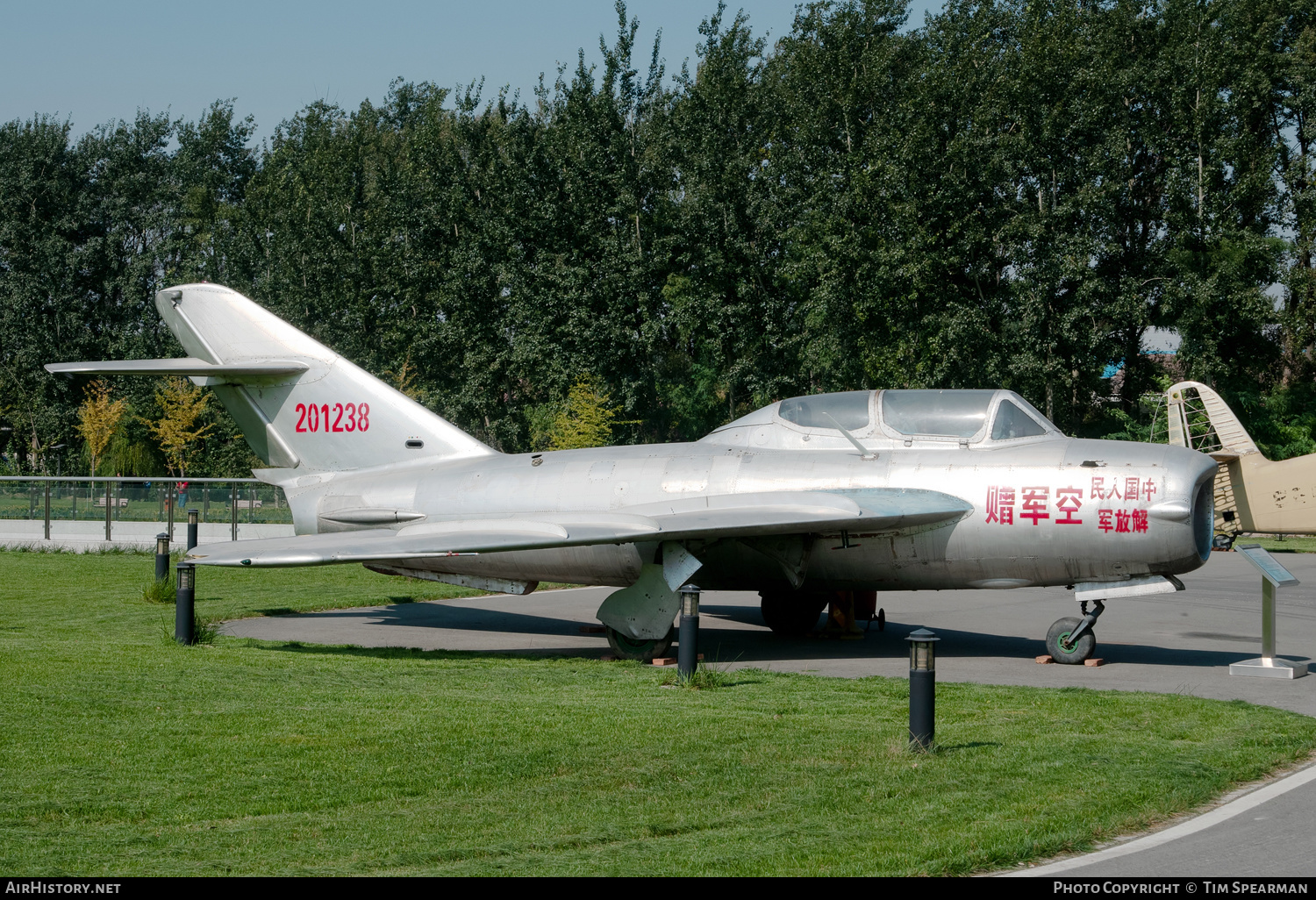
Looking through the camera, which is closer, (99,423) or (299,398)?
(299,398)

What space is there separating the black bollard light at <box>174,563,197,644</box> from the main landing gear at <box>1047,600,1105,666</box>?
9593mm

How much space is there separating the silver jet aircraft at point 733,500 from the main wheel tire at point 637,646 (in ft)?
0.07

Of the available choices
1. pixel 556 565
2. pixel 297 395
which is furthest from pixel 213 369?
pixel 556 565

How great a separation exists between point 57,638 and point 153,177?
61.3 meters

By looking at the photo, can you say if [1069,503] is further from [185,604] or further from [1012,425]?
[185,604]

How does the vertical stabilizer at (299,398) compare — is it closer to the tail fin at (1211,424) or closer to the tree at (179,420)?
the tail fin at (1211,424)

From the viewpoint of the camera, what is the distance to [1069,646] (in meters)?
12.7

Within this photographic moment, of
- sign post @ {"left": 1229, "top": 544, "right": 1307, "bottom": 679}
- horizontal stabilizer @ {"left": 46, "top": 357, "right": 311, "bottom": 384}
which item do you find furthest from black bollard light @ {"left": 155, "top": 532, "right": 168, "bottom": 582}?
sign post @ {"left": 1229, "top": 544, "right": 1307, "bottom": 679}

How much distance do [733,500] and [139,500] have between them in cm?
2237

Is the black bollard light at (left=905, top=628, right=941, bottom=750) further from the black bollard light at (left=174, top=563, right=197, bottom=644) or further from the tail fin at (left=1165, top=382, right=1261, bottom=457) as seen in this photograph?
the tail fin at (left=1165, top=382, right=1261, bottom=457)

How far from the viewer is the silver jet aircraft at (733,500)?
12273 mm

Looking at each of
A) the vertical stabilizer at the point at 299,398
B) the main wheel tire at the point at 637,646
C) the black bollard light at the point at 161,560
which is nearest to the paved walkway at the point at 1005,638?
the main wheel tire at the point at 637,646

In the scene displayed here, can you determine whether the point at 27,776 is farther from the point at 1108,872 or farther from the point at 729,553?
the point at 729,553
